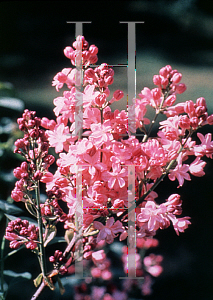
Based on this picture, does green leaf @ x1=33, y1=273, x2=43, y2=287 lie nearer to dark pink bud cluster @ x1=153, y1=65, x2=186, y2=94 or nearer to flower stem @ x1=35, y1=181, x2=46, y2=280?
flower stem @ x1=35, y1=181, x2=46, y2=280

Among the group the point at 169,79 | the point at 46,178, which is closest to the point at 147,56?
the point at 169,79

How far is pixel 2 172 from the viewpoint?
3.21 feet

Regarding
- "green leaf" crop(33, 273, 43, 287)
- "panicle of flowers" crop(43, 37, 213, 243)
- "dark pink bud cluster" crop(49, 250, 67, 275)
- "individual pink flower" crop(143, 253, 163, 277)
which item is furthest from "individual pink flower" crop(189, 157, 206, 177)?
"green leaf" crop(33, 273, 43, 287)

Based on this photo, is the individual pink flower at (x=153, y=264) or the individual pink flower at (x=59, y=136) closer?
the individual pink flower at (x=59, y=136)

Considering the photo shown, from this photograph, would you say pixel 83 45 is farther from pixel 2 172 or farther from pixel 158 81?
pixel 2 172

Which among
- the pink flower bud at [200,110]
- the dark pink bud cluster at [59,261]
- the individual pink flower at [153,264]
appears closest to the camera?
the pink flower bud at [200,110]

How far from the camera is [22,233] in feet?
2.49

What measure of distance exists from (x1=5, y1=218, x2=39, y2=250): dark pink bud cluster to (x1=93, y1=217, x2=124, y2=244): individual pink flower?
0.18m

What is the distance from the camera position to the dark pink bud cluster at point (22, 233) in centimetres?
76

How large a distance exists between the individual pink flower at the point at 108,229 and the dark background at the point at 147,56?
0.20 m

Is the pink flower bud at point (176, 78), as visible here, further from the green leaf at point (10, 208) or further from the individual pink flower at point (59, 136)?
the green leaf at point (10, 208)

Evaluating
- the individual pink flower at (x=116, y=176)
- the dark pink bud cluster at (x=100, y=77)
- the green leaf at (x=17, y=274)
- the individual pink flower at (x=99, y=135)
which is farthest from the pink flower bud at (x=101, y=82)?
the green leaf at (x=17, y=274)

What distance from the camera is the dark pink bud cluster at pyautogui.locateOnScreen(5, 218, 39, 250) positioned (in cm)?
76

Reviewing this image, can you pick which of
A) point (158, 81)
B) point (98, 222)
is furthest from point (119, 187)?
point (158, 81)
